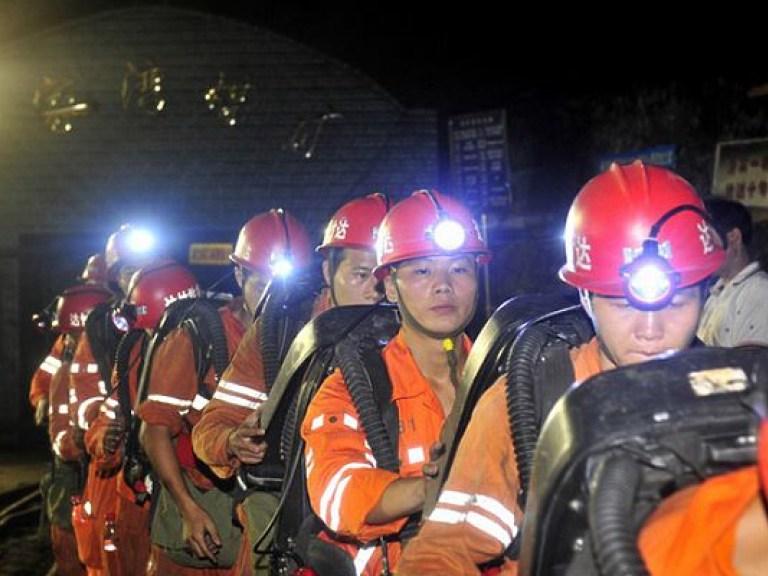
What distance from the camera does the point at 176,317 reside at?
18.7ft

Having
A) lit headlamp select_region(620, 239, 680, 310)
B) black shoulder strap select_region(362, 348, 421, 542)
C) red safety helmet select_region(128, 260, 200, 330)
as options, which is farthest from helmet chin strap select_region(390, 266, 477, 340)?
red safety helmet select_region(128, 260, 200, 330)

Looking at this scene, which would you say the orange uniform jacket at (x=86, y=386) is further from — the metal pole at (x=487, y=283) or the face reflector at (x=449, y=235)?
the metal pole at (x=487, y=283)

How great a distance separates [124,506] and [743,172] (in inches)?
175

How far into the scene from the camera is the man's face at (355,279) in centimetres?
494

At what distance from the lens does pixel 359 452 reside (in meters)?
3.36

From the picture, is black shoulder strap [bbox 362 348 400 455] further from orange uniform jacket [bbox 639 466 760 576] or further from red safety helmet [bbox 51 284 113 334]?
red safety helmet [bbox 51 284 113 334]

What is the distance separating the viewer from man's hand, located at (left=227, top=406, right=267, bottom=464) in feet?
14.6

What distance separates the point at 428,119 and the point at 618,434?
1435 centimetres

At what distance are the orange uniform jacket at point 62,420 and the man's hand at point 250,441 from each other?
3.51m

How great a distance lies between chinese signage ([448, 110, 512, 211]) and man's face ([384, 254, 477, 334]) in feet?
24.5

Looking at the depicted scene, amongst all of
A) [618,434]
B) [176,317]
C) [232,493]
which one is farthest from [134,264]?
[618,434]

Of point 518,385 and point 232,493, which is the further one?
point 232,493

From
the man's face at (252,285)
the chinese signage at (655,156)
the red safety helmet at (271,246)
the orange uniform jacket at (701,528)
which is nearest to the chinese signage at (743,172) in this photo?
the chinese signage at (655,156)

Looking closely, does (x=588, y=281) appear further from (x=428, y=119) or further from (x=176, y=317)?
(x=428, y=119)
